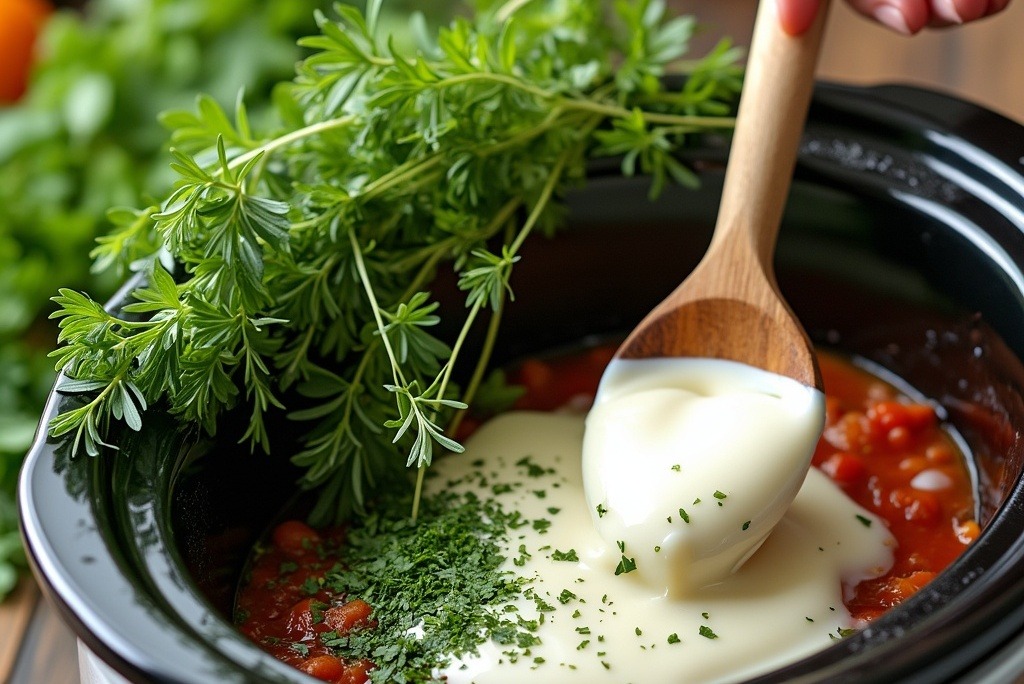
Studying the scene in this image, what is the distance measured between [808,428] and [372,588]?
0.62 meters

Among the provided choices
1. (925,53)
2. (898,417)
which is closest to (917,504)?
(898,417)

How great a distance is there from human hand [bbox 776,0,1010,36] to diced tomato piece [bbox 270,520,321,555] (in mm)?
1018

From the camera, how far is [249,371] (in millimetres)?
1444

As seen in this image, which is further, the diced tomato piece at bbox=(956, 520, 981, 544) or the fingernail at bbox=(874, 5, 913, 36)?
the fingernail at bbox=(874, 5, 913, 36)

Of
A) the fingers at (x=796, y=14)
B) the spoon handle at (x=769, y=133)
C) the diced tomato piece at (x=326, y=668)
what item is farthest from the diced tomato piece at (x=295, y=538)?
the fingers at (x=796, y=14)

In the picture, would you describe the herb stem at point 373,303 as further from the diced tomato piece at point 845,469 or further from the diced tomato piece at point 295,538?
the diced tomato piece at point 845,469

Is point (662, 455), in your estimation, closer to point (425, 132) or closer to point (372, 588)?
point (372, 588)

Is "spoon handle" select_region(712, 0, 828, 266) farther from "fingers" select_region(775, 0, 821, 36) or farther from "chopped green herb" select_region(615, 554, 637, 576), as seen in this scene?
"chopped green herb" select_region(615, 554, 637, 576)

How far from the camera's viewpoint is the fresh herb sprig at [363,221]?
1.41 m


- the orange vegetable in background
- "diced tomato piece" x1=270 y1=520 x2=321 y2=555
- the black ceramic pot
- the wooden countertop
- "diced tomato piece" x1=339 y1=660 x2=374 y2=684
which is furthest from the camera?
the orange vegetable in background

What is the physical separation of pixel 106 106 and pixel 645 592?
1892 mm

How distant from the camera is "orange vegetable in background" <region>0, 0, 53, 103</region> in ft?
9.86

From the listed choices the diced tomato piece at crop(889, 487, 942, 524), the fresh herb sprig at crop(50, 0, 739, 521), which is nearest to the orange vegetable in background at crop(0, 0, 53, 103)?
the fresh herb sprig at crop(50, 0, 739, 521)

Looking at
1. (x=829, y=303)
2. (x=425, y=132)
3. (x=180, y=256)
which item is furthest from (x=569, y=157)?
(x=180, y=256)
